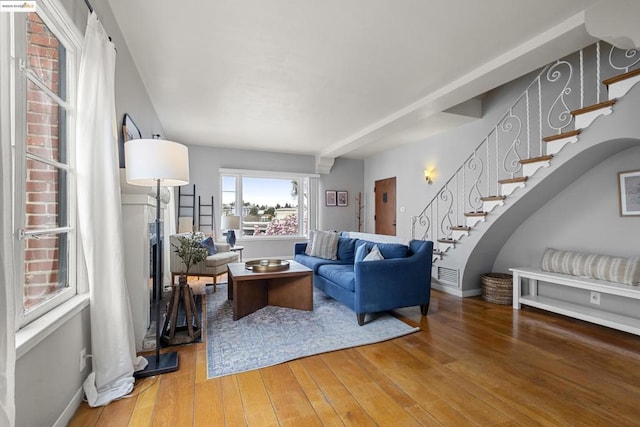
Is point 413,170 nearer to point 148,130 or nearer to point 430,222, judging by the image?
point 430,222

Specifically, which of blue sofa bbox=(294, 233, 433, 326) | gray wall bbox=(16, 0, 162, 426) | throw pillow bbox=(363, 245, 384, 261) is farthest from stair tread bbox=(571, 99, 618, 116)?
gray wall bbox=(16, 0, 162, 426)

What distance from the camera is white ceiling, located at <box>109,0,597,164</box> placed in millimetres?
2281

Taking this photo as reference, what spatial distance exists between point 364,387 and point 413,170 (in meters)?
4.97

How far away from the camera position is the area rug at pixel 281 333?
2.40 meters

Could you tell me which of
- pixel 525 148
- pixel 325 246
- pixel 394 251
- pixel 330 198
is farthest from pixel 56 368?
pixel 330 198

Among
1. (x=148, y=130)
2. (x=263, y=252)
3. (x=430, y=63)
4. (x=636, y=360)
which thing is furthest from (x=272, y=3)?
(x=263, y=252)

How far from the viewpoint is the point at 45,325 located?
1.37 meters

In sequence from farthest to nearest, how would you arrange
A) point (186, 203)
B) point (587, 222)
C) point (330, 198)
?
point (330, 198), point (186, 203), point (587, 222)

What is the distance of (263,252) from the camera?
6898 mm

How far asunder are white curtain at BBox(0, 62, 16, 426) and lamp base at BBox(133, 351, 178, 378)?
4.08ft

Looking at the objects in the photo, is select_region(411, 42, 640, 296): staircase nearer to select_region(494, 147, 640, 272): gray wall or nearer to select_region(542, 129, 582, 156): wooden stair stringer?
select_region(542, 129, 582, 156): wooden stair stringer

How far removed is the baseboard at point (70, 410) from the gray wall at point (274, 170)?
4.88 m

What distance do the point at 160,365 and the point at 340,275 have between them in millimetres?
1994

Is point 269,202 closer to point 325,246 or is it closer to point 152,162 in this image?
point 325,246
